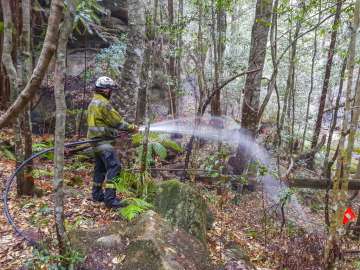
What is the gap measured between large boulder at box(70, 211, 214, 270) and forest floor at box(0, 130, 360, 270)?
1.77ft

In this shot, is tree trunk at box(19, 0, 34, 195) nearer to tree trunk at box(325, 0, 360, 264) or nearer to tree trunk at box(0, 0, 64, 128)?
tree trunk at box(0, 0, 64, 128)

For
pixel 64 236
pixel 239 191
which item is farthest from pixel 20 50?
pixel 239 191

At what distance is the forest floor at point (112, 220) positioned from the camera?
433cm

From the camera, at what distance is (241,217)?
724 centimetres

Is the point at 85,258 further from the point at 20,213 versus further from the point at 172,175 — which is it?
the point at 172,175

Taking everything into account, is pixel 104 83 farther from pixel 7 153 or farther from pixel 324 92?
pixel 324 92

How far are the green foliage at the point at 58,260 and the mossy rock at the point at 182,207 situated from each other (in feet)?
5.49

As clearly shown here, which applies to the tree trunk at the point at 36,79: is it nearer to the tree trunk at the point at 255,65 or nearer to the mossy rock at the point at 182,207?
the mossy rock at the point at 182,207

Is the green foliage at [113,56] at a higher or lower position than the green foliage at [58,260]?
higher

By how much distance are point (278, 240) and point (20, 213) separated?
4.30m

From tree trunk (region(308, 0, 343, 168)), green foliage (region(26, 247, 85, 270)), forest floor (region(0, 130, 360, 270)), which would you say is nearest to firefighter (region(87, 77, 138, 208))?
forest floor (region(0, 130, 360, 270))

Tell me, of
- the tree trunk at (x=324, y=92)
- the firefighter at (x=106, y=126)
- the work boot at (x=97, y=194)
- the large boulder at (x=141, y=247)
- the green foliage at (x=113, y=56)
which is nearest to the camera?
the large boulder at (x=141, y=247)

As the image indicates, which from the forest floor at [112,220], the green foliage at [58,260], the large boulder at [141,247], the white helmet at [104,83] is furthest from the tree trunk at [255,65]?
the green foliage at [58,260]

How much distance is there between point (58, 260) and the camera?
3348 millimetres
